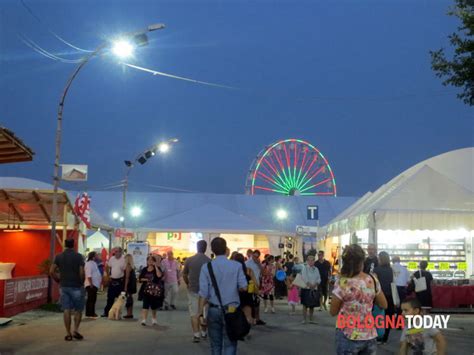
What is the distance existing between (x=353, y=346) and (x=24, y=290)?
39.9ft

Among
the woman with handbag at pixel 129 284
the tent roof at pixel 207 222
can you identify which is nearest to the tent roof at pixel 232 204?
the tent roof at pixel 207 222

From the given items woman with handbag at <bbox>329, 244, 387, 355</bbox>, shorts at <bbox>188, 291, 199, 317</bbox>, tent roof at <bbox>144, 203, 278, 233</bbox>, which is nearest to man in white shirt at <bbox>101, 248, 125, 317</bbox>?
shorts at <bbox>188, 291, 199, 317</bbox>

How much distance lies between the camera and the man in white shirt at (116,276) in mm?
15727

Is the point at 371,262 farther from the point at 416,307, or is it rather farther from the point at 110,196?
the point at 110,196

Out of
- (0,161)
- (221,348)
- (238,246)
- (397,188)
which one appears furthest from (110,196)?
(221,348)

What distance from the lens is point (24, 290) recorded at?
15.8 m

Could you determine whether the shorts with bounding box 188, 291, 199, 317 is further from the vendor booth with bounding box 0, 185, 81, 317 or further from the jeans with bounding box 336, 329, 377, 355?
the vendor booth with bounding box 0, 185, 81, 317

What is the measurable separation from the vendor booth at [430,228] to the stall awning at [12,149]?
33.5ft

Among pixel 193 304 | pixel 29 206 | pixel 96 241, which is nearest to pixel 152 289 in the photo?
pixel 193 304

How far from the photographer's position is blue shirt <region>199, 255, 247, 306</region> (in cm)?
676

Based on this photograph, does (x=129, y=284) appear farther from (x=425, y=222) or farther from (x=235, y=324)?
(x=235, y=324)

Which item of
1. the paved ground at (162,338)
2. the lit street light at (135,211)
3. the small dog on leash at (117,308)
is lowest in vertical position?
the paved ground at (162,338)

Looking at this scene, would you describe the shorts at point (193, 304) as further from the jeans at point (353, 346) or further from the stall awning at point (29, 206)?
the stall awning at point (29, 206)

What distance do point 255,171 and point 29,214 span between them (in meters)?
28.6
